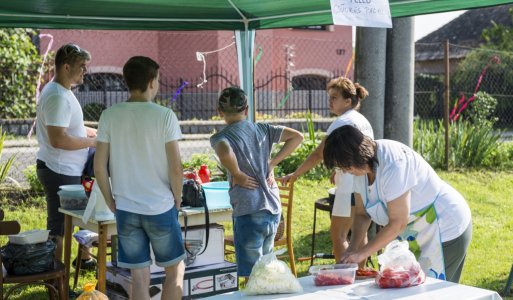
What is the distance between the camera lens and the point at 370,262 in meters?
5.56

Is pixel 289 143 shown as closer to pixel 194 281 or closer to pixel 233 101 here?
pixel 233 101

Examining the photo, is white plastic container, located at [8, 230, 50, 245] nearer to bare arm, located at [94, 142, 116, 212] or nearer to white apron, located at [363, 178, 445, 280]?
bare arm, located at [94, 142, 116, 212]

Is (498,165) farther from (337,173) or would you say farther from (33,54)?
(33,54)

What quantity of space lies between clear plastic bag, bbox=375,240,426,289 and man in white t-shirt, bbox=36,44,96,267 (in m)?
2.33

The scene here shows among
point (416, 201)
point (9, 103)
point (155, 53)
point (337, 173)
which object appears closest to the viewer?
point (416, 201)

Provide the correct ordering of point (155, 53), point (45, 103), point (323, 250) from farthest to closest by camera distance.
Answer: point (155, 53) < point (323, 250) < point (45, 103)

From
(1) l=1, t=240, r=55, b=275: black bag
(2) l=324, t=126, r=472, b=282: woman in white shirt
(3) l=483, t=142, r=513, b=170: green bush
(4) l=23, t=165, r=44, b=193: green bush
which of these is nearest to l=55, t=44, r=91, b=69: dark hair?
(1) l=1, t=240, r=55, b=275: black bag

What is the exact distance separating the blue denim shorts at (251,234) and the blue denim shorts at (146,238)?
50 cm

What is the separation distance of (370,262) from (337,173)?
3.26 feet

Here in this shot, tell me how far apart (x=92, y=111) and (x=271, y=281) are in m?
12.4

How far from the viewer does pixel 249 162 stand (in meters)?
4.09

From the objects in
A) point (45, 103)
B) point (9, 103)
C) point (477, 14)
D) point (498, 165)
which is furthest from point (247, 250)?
point (477, 14)

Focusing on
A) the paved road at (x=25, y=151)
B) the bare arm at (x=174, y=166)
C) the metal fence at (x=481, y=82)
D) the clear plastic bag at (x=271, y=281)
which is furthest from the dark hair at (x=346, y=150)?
the metal fence at (x=481, y=82)

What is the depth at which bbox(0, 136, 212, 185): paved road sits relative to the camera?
914cm
